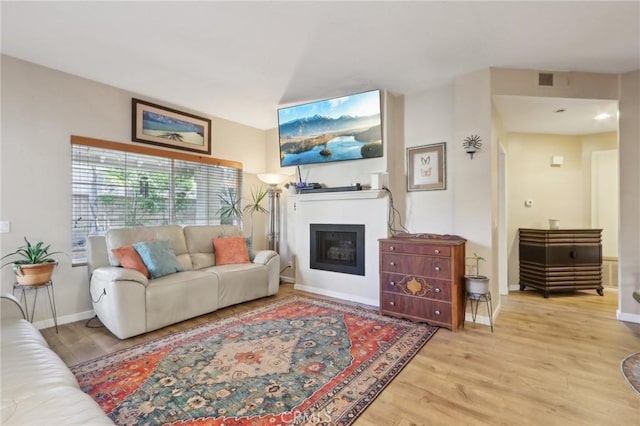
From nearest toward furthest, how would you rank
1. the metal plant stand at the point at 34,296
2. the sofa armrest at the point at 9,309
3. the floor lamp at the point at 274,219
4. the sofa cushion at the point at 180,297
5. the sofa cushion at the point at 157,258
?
the sofa armrest at the point at 9,309, the metal plant stand at the point at 34,296, the sofa cushion at the point at 180,297, the sofa cushion at the point at 157,258, the floor lamp at the point at 274,219

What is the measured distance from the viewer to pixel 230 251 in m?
4.02

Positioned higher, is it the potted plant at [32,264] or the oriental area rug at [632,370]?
the potted plant at [32,264]

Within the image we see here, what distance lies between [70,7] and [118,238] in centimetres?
208

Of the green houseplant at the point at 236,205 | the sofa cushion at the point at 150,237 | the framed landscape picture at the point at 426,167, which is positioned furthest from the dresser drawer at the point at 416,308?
the green houseplant at the point at 236,205

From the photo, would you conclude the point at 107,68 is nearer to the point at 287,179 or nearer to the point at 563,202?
the point at 287,179

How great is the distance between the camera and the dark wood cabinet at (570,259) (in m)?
4.08

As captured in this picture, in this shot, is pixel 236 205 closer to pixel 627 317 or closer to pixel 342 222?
pixel 342 222

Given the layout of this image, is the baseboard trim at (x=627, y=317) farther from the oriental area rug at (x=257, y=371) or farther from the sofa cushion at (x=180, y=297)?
the sofa cushion at (x=180, y=297)

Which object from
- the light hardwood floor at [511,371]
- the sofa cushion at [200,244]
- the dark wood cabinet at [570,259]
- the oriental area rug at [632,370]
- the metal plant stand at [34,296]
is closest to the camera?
the light hardwood floor at [511,371]

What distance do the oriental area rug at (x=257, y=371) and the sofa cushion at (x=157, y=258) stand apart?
78cm

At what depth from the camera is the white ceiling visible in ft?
7.19

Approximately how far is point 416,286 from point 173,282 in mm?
2471

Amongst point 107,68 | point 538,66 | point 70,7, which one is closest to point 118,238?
point 107,68

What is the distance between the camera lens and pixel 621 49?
2.72 meters
